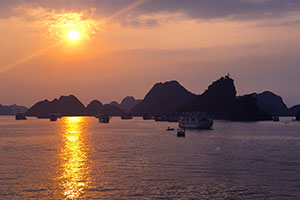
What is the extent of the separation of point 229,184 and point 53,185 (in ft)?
73.5

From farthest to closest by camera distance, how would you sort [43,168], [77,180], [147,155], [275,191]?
[147,155], [43,168], [77,180], [275,191]

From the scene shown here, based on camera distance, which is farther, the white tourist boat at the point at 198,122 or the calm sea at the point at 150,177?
the white tourist boat at the point at 198,122

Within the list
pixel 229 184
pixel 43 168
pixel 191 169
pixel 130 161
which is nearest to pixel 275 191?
pixel 229 184

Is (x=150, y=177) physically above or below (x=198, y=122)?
below

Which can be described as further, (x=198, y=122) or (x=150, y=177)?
(x=198, y=122)

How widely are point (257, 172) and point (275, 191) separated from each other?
12467 mm

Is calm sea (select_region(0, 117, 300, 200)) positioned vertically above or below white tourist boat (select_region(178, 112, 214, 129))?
below

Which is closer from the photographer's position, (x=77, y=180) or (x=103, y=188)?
(x=103, y=188)

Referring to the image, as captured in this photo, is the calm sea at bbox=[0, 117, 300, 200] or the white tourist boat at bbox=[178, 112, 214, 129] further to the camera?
the white tourist boat at bbox=[178, 112, 214, 129]

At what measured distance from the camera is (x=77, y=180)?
49.8 metres

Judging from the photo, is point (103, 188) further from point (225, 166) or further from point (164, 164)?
point (225, 166)

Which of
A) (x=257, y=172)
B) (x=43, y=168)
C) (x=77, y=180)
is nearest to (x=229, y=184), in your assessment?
(x=257, y=172)

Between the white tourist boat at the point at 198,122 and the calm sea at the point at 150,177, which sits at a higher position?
the white tourist boat at the point at 198,122

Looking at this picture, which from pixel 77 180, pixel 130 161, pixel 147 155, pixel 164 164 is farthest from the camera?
pixel 147 155
